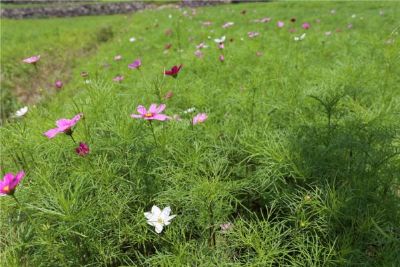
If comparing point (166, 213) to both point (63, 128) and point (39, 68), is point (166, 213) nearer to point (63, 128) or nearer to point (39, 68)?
point (63, 128)

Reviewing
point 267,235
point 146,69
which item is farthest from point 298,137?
point 146,69

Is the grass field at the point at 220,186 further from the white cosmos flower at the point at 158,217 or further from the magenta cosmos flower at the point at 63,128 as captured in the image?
the magenta cosmos flower at the point at 63,128

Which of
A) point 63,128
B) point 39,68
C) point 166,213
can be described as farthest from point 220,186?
point 39,68

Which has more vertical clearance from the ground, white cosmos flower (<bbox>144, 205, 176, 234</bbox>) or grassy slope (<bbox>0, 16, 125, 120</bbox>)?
→ white cosmos flower (<bbox>144, 205, 176, 234</bbox>)

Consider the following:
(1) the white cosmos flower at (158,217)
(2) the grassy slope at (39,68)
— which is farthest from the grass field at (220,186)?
(2) the grassy slope at (39,68)

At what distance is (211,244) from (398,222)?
96 cm

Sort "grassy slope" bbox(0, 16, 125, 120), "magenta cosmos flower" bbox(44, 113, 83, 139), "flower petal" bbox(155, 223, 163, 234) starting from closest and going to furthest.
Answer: "flower petal" bbox(155, 223, 163, 234), "magenta cosmos flower" bbox(44, 113, 83, 139), "grassy slope" bbox(0, 16, 125, 120)

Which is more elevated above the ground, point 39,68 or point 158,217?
point 158,217

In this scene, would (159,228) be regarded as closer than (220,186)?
Yes

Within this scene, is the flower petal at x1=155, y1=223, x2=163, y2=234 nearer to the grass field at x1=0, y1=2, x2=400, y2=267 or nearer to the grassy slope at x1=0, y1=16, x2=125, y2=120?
the grass field at x1=0, y1=2, x2=400, y2=267

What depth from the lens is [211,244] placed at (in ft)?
5.68

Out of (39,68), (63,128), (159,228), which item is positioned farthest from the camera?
(39,68)

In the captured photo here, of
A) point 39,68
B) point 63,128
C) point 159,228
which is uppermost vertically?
point 63,128

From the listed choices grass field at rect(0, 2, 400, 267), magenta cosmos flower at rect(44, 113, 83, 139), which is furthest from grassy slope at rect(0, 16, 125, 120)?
magenta cosmos flower at rect(44, 113, 83, 139)
